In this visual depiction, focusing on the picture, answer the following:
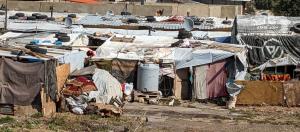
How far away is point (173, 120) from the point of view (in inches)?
831

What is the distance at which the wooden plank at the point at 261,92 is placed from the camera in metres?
24.3

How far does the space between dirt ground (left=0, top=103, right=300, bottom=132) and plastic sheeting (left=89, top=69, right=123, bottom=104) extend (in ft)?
2.50

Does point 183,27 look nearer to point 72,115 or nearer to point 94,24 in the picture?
point 94,24

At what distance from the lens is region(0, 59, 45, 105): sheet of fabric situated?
21078 mm

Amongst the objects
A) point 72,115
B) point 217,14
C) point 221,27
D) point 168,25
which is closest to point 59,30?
point 168,25

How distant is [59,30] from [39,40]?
153 inches

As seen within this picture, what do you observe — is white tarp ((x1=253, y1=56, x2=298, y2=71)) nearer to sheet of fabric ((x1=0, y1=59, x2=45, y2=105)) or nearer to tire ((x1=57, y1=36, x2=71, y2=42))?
tire ((x1=57, y1=36, x2=71, y2=42))

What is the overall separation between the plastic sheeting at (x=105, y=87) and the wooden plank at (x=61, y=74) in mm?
1051

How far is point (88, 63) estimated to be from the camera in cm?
2558

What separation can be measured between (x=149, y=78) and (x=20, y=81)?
5.78 m

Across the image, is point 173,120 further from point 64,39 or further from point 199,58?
point 64,39

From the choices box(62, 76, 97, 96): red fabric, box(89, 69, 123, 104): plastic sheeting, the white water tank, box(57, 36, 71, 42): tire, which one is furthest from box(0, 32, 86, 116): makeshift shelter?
box(57, 36, 71, 42): tire

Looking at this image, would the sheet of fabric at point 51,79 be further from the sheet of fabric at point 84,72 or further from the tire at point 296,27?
the tire at point 296,27

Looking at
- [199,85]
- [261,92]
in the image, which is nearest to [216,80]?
[199,85]
